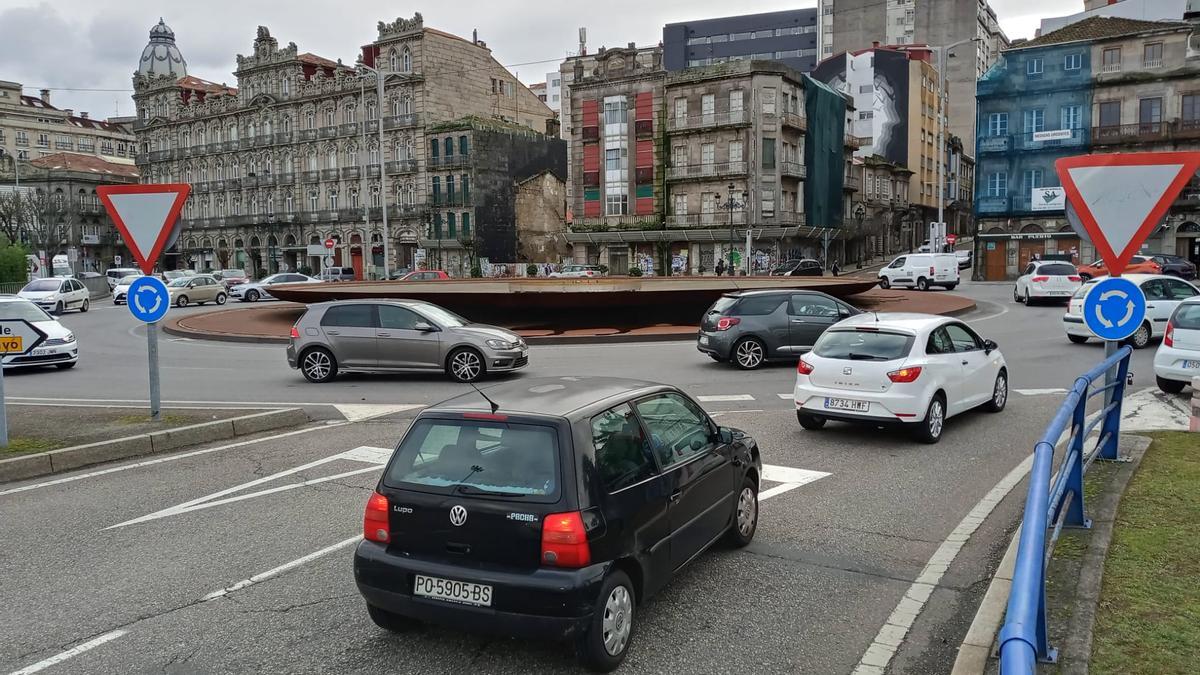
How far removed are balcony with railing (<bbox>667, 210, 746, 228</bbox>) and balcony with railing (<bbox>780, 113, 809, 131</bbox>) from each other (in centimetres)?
701

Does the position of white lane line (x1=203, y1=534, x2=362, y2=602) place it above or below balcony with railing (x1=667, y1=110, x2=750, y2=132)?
below

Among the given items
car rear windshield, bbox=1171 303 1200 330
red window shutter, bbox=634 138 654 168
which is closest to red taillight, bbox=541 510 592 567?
car rear windshield, bbox=1171 303 1200 330

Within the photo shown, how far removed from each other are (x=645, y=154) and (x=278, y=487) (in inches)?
→ 2366

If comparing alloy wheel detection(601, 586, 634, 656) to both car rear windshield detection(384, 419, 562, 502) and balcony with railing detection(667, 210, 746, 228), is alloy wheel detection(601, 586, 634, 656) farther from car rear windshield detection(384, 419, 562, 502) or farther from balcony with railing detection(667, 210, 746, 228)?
balcony with railing detection(667, 210, 746, 228)

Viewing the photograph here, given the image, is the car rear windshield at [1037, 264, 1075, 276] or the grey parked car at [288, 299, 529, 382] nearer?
the grey parked car at [288, 299, 529, 382]

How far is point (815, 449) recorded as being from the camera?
10211 millimetres

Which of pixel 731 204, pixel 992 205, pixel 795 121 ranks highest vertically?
pixel 795 121

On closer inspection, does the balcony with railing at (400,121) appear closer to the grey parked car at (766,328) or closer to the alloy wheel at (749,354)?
the grey parked car at (766,328)

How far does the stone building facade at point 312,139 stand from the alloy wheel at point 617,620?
2649 inches

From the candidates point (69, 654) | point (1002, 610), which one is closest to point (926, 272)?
point (1002, 610)

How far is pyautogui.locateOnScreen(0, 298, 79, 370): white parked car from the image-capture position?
1909 cm

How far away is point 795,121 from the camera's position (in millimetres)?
63500

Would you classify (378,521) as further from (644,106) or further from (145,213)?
(644,106)

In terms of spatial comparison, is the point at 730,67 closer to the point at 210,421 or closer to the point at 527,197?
the point at 527,197
